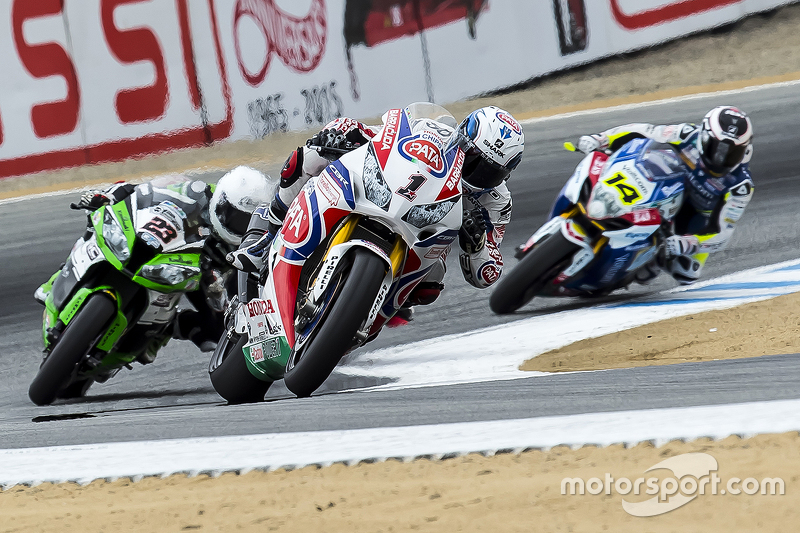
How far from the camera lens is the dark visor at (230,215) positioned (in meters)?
5.35

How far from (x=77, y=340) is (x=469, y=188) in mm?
2143

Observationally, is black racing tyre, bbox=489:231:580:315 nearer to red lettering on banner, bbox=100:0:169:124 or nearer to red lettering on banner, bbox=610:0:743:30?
red lettering on banner, bbox=100:0:169:124

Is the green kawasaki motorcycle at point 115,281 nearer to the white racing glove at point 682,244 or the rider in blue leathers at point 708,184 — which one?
the white racing glove at point 682,244

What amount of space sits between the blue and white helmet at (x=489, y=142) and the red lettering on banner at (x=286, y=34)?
7.32 metres

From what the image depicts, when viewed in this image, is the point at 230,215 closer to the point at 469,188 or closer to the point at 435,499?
the point at 469,188

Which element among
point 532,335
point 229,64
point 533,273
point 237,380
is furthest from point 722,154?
point 229,64

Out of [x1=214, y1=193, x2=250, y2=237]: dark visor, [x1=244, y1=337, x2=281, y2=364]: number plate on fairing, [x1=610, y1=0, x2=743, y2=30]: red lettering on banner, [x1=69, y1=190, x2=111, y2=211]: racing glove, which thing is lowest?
[x1=244, y1=337, x2=281, y2=364]: number plate on fairing

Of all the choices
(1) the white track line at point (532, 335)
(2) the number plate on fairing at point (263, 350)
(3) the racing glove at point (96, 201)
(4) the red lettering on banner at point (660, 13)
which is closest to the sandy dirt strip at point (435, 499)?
(2) the number plate on fairing at point (263, 350)

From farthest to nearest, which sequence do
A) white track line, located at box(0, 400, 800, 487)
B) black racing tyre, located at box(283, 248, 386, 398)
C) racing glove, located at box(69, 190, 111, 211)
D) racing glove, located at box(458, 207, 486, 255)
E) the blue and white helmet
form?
racing glove, located at box(69, 190, 111, 211), racing glove, located at box(458, 207, 486, 255), the blue and white helmet, black racing tyre, located at box(283, 248, 386, 398), white track line, located at box(0, 400, 800, 487)

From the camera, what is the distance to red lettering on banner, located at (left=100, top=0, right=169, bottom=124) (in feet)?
36.8

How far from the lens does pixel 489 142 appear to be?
456 centimetres

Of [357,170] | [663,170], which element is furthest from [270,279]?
[663,170]

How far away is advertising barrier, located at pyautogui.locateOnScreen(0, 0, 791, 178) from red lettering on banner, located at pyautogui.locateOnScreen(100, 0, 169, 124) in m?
0.01

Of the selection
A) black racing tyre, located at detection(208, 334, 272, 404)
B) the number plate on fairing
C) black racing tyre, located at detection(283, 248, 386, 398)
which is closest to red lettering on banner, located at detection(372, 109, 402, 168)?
black racing tyre, located at detection(283, 248, 386, 398)
